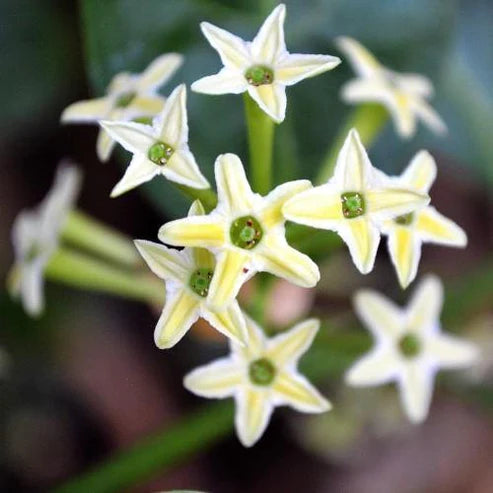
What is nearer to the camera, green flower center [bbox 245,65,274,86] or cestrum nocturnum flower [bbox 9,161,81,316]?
green flower center [bbox 245,65,274,86]

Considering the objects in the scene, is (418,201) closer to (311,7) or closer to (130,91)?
(130,91)

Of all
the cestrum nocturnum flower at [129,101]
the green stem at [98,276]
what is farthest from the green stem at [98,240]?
the cestrum nocturnum flower at [129,101]

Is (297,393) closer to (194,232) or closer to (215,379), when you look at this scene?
(215,379)

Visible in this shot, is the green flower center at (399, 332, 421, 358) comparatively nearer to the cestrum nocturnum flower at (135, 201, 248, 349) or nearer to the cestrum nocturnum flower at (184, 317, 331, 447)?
the cestrum nocturnum flower at (184, 317, 331, 447)

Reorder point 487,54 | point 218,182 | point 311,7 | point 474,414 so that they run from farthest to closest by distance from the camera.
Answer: point 474,414 < point 487,54 < point 311,7 < point 218,182

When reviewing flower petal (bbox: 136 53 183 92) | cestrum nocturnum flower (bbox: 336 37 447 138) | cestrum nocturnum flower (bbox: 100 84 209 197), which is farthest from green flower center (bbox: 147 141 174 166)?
cestrum nocturnum flower (bbox: 336 37 447 138)

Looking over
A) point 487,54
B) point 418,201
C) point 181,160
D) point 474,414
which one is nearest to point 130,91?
point 181,160
